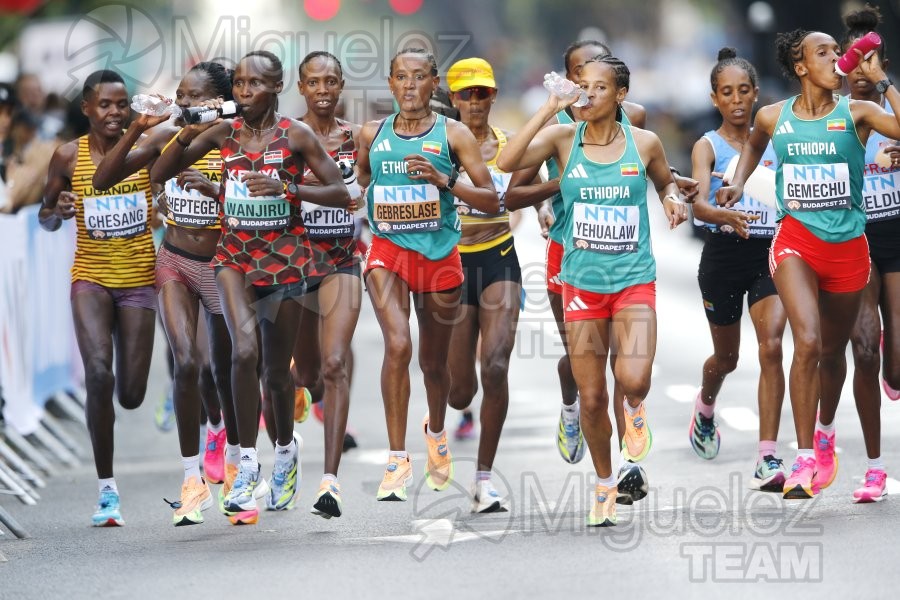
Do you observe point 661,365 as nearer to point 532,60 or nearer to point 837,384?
point 837,384

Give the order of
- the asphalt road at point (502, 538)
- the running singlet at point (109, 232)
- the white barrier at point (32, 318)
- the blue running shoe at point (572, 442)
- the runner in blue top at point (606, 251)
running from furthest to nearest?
the white barrier at point (32, 318) → the blue running shoe at point (572, 442) → the running singlet at point (109, 232) → the runner in blue top at point (606, 251) → the asphalt road at point (502, 538)

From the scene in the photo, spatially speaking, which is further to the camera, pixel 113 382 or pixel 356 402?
pixel 356 402

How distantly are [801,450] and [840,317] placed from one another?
0.78m

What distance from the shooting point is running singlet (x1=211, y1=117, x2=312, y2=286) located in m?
9.78

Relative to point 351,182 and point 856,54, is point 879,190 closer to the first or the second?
point 856,54

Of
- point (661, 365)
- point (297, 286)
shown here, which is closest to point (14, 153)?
point (661, 365)

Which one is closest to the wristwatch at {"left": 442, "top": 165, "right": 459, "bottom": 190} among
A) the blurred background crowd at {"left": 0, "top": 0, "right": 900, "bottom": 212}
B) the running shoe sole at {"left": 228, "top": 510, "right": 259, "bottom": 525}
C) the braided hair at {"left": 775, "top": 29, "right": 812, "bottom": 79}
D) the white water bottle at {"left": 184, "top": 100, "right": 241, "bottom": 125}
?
the white water bottle at {"left": 184, "top": 100, "right": 241, "bottom": 125}

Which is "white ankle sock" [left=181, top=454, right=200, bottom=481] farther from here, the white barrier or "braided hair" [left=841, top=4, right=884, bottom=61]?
"braided hair" [left=841, top=4, right=884, bottom=61]

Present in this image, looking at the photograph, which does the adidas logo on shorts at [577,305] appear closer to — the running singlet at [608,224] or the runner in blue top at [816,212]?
the running singlet at [608,224]

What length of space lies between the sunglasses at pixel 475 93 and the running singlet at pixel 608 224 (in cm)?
147

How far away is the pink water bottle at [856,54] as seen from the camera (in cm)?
963

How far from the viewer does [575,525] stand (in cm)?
959

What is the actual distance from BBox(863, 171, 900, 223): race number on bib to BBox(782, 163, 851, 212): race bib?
80cm

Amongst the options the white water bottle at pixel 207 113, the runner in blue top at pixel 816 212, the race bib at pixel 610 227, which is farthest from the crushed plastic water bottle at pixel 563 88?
the white water bottle at pixel 207 113
